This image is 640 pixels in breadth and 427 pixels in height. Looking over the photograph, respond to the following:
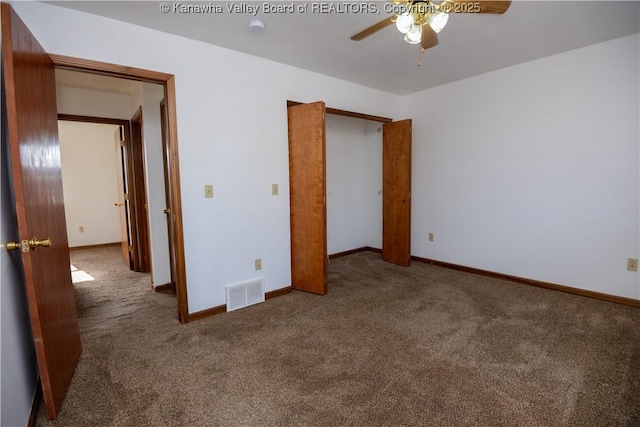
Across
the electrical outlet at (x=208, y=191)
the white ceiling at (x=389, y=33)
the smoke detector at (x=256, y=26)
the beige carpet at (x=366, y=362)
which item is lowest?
the beige carpet at (x=366, y=362)

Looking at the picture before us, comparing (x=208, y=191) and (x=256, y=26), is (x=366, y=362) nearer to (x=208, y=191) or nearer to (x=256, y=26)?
(x=208, y=191)

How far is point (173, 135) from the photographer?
2.53m

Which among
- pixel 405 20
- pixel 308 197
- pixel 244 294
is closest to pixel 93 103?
pixel 308 197

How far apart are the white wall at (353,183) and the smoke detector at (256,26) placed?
2378 millimetres

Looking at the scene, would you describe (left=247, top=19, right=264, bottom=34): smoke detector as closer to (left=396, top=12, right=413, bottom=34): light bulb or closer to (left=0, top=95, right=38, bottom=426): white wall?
(left=396, top=12, right=413, bottom=34): light bulb

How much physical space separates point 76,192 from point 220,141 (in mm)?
4668

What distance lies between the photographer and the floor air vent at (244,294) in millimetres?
2923

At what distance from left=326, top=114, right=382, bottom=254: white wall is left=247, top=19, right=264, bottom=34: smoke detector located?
7.80ft

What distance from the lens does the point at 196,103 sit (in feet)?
8.67

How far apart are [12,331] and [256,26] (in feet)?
7.82

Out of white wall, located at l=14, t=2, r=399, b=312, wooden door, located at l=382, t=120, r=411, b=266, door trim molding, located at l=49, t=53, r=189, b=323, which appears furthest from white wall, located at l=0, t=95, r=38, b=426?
wooden door, located at l=382, t=120, r=411, b=266

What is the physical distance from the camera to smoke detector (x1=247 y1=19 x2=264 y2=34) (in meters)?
2.31

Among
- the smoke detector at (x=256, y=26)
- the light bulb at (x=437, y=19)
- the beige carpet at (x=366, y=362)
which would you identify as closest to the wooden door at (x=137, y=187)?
the beige carpet at (x=366, y=362)

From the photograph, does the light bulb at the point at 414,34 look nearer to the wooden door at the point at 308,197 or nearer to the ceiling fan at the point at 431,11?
the ceiling fan at the point at 431,11
